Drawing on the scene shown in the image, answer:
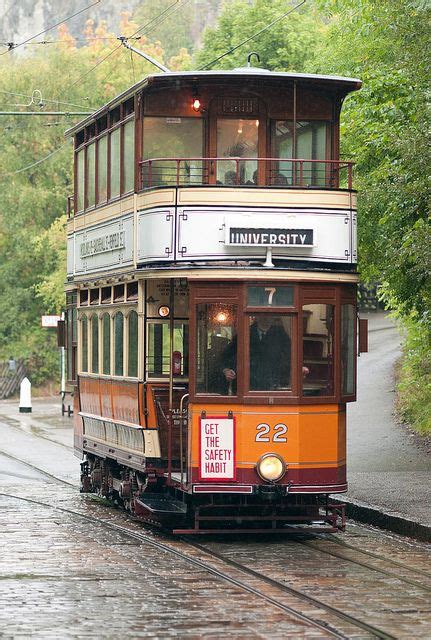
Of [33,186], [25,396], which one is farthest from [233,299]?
[33,186]

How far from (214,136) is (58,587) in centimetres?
578

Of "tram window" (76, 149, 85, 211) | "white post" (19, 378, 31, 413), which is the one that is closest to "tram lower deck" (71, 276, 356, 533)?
"tram window" (76, 149, 85, 211)

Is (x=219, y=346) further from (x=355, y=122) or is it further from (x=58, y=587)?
(x=355, y=122)

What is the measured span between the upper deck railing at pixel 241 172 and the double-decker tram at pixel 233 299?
0.06 feet

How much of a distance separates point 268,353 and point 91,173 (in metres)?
5.32

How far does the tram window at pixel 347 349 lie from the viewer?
1560 cm

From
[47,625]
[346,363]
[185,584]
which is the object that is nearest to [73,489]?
[346,363]

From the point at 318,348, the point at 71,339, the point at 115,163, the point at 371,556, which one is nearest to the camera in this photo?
the point at 371,556

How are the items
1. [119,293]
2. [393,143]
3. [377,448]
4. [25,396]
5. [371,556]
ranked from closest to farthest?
[371,556]
[393,143]
[119,293]
[377,448]
[25,396]

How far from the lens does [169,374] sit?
Result: 54.0 feet

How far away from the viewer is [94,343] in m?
19.2

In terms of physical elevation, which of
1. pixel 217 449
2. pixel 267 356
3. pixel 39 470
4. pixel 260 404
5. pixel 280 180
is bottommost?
pixel 39 470

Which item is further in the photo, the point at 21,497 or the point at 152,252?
the point at 21,497

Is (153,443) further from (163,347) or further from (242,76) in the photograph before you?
(242,76)
